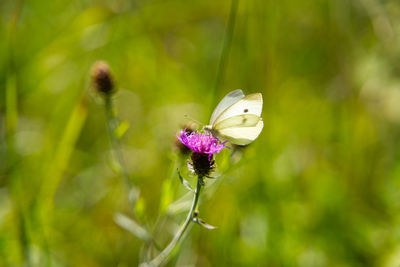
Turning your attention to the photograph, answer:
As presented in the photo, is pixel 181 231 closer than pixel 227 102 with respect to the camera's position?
Yes

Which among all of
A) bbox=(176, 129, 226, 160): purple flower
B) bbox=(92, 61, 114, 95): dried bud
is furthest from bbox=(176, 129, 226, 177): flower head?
bbox=(92, 61, 114, 95): dried bud

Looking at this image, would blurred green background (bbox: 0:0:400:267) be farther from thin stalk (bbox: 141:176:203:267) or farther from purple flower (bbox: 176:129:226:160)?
thin stalk (bbox: 141:176:203:267)

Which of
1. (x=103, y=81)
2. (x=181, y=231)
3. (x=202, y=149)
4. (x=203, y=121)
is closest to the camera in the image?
(x=181, y=231)

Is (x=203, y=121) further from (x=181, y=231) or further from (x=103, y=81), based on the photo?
(x=181, y=231)

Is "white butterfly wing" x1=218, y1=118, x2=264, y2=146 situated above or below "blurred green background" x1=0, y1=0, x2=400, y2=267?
above

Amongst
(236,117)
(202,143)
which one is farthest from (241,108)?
(202,143)

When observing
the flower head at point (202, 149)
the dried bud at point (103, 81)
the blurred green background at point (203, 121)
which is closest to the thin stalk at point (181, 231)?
the flower head at point (202, 149)
